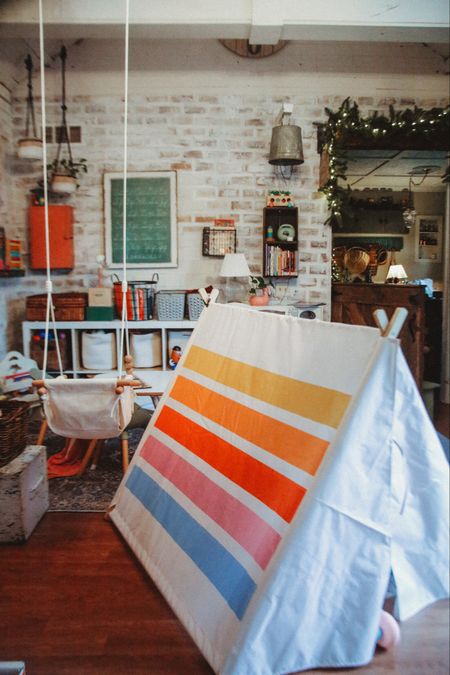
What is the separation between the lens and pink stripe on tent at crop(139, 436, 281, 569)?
170cm

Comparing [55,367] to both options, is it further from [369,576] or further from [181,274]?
[369,576]

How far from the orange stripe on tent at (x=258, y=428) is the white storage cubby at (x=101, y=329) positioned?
2.30 m

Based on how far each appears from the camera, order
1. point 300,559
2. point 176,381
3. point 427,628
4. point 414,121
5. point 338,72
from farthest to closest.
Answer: point 338,72, point 414,121, point 176,381, point 427,628, point 300,559

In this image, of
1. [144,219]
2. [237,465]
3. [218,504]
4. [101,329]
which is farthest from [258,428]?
[144,219]

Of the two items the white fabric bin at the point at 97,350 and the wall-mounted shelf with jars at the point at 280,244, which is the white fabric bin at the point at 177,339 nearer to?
the white fabric bin at the point at 97,350

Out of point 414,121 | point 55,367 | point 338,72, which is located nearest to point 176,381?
point 55,367

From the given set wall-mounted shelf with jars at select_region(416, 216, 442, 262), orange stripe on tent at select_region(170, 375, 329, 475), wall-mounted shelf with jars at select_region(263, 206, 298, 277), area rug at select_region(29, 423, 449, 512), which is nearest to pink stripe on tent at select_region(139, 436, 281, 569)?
orange stripe on tent at select_region(170, 375, 329, 475)

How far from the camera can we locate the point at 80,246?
5109 millimetres

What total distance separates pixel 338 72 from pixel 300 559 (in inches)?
182

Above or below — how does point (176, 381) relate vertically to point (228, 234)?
below

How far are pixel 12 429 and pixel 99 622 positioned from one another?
3.40ft

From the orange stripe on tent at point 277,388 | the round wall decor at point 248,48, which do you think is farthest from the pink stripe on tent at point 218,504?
the round wall decor at point 248,48

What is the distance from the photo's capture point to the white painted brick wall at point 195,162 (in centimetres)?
499

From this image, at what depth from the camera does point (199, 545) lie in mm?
1925
